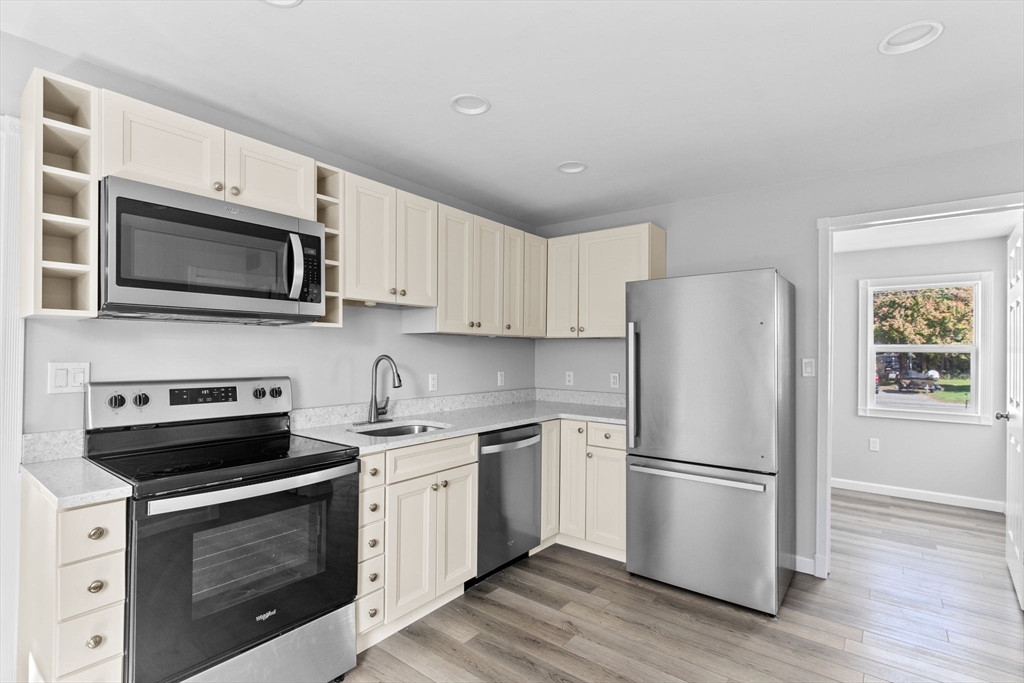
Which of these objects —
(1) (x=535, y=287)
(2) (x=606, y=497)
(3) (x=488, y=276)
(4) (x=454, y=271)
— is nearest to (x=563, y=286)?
(1) (x=535, y=287)

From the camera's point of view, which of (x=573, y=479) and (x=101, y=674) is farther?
(x=573, y=479)

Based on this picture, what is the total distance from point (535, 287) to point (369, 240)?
1.57 metres

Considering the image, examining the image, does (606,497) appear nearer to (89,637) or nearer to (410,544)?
(410,544)

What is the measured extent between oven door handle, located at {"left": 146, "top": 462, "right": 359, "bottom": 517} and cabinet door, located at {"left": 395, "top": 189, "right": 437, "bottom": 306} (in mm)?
1099

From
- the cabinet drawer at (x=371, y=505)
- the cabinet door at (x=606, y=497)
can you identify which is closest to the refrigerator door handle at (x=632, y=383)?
the cabinet door at (x=606, y=497)

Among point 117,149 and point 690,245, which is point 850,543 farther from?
point 117,149

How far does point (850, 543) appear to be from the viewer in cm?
371

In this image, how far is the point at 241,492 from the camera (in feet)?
5.95

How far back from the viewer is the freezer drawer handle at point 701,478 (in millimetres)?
2710

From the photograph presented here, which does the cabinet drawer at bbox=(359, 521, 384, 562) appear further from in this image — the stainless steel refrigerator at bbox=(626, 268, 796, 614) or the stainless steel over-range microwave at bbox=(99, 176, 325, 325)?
the stainless steel refrigerator at bbox=(626, 268, 796, 614)

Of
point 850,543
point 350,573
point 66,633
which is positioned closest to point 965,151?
point 850,543

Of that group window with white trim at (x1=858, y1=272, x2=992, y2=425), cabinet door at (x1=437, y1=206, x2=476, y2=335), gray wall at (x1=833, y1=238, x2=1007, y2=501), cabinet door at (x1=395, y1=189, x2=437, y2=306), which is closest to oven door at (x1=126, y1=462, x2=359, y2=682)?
cabinet door at (x1=395, y1=189, x2=437, y2=306)

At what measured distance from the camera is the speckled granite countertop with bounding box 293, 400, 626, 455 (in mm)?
2436

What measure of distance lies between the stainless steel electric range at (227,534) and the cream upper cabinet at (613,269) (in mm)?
2136
